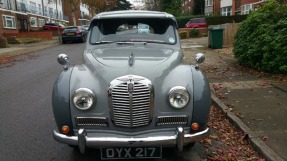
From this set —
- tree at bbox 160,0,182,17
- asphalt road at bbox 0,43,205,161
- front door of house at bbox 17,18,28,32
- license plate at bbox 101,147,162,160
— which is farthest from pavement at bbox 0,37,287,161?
tree at bbox 160,0,182,17

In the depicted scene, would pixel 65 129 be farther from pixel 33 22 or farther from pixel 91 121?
pixel 33 22

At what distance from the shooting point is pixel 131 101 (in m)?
3.34

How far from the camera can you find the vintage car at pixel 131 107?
11.0ft

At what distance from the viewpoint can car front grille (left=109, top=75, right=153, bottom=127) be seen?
10.9ft

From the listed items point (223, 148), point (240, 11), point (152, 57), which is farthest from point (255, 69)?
point (240, 11)

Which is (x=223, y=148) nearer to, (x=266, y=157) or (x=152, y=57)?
(x=266, y=157)

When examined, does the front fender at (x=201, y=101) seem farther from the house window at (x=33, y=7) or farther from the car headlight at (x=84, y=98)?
the house window at (x=33, y=7)

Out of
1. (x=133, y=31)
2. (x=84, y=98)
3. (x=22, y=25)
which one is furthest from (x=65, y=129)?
(x=22, y=25)

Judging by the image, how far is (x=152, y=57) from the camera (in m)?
4.00

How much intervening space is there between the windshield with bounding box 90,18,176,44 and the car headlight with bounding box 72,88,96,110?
5.30ft

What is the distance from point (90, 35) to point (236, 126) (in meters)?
2.82

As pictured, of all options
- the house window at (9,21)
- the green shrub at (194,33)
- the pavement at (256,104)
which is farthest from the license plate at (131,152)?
the house window at (9,21)

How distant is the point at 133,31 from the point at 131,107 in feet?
6.58

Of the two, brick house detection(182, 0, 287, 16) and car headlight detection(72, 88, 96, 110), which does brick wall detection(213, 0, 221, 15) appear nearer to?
brick house detection(182, 0, 287, 16)
